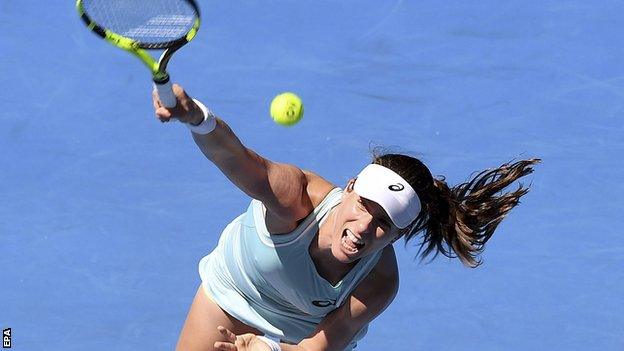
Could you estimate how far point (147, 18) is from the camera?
4.12m

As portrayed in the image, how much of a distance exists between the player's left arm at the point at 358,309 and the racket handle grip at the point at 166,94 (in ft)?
3.13

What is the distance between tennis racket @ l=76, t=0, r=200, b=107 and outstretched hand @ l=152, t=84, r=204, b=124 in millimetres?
93

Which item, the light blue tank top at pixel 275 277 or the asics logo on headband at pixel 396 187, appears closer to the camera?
the asics logo on headband at pixel 396 187

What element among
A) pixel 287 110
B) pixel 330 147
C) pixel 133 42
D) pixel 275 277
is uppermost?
pixel 133 42

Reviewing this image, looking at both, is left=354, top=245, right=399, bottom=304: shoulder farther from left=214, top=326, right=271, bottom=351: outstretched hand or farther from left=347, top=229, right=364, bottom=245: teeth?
left=214, top=326, right=271, bottom=351: outstretched hand

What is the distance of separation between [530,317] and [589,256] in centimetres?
43

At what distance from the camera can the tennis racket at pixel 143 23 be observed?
3846mm

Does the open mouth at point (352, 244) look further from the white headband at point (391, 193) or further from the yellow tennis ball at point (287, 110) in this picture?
the yellow tennis ball at point (287, 110)

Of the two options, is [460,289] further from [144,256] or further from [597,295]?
[144,256]

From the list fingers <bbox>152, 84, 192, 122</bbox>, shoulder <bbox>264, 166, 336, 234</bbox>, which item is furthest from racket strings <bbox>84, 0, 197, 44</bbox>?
shoulder <bbox>264, 166, 336, 234</bbox>

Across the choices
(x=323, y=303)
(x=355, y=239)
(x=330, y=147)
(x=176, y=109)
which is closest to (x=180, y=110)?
(x=176, y=109)

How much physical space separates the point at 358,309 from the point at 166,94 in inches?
39.7

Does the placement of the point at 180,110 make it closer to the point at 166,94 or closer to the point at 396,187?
the point at 166,94

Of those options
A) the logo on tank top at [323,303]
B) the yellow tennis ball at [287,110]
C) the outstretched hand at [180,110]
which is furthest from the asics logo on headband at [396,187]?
the yellow tennis ball at [287,110]
